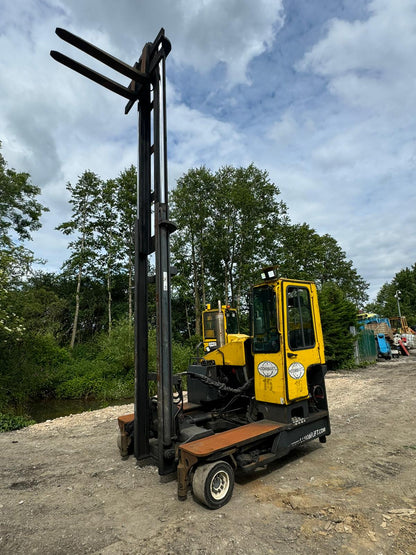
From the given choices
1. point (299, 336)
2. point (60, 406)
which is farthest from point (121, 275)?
point (299, 336)

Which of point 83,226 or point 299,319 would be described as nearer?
point 299,319

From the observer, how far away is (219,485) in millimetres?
3455

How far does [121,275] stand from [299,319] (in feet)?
70.3

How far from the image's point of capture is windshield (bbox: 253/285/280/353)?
4.45m

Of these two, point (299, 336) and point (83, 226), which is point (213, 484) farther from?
point (83, 226)

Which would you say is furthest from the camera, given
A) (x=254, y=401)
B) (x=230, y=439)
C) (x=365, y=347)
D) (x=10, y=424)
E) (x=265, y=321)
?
(x=365, y=347)

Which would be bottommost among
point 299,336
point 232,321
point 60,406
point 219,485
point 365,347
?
point 60,406

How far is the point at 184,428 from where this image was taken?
428cm

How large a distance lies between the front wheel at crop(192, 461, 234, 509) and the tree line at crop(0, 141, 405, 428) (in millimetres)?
10575

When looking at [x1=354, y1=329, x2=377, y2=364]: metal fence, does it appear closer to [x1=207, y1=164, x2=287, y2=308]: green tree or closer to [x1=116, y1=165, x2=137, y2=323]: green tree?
[x1=207, y1=164, x2=287, y2=308]: green tree

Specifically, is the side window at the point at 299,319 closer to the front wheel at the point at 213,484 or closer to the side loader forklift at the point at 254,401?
the side loader forklift at the point at 254,401

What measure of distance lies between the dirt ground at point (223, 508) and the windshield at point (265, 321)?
164cm

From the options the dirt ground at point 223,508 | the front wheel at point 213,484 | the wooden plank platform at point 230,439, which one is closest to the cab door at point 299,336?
the wooden plank platform at point 230,439

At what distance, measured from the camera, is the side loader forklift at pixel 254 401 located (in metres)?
3.48
